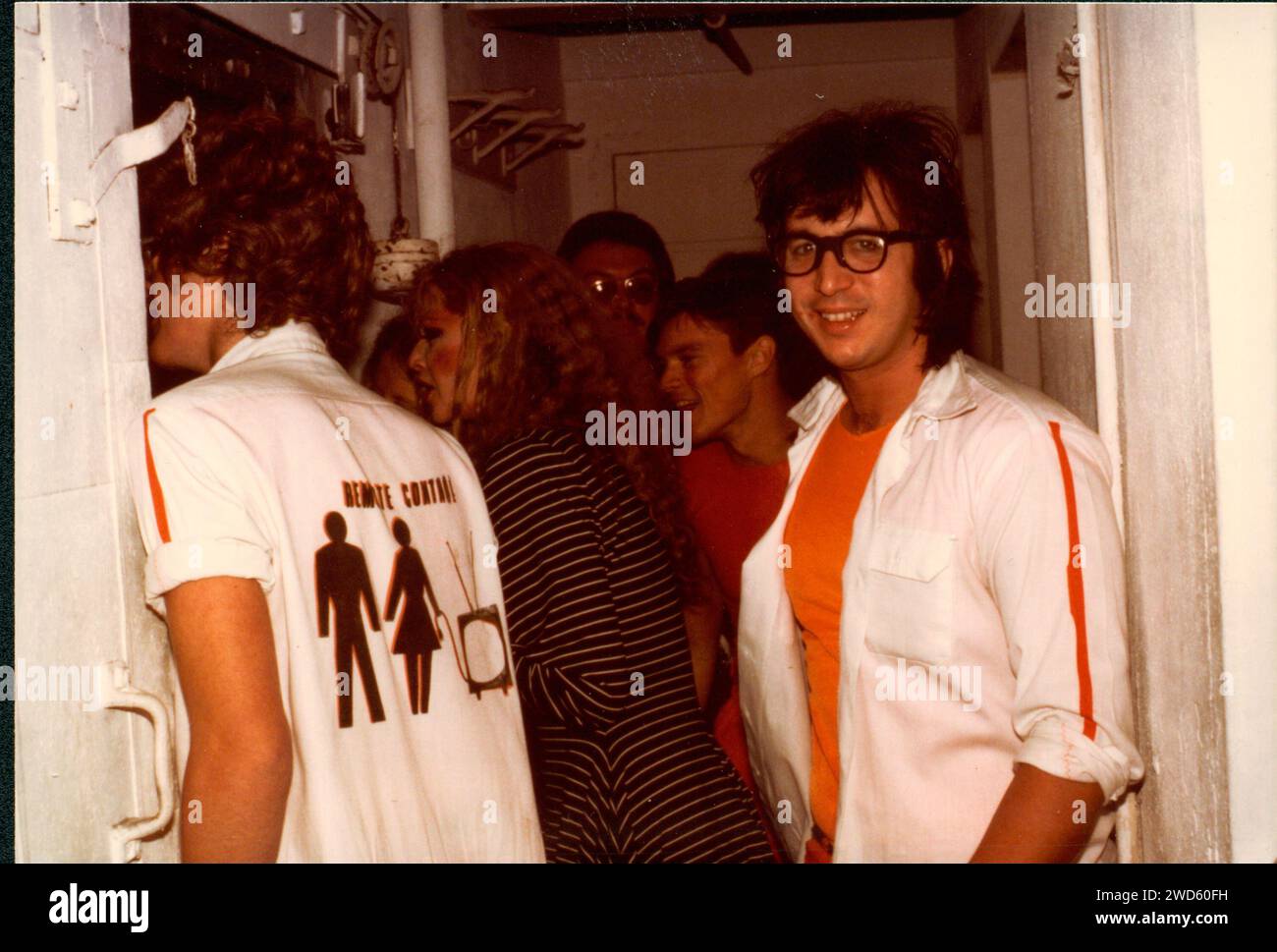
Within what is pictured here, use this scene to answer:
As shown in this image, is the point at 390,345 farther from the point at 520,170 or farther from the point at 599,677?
the point at 520,170

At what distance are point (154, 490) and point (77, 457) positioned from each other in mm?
147

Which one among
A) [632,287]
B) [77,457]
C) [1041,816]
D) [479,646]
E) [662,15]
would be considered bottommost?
[1041,816]

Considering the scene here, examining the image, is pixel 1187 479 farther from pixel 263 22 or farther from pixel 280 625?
pixel 263 22

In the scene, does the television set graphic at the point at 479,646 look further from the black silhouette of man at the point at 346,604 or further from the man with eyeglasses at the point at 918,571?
the man with eyeglasses at the point at 918,571

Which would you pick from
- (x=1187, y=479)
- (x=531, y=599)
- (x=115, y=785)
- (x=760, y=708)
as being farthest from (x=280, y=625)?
(x=1187, y=479)

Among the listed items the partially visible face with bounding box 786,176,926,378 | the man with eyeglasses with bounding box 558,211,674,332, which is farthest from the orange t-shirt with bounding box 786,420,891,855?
the man with eyeglasses with bounding box 558,211,674,332

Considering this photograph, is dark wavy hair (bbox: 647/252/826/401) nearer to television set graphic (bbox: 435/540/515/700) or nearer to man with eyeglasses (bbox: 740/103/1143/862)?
man with eyeglasses (bbox: 740/103/1143/862)

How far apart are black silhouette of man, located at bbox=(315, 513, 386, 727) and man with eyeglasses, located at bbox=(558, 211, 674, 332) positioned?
1352mm

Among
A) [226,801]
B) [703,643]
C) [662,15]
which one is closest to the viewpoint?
[226,801]

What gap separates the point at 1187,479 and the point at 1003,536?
0.21m

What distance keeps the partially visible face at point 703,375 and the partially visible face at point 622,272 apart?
0.41 m

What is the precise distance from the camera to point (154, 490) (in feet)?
3.38

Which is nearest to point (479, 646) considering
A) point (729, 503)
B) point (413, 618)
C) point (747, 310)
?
point (413, 618)

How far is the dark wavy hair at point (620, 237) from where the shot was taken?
2527mm
